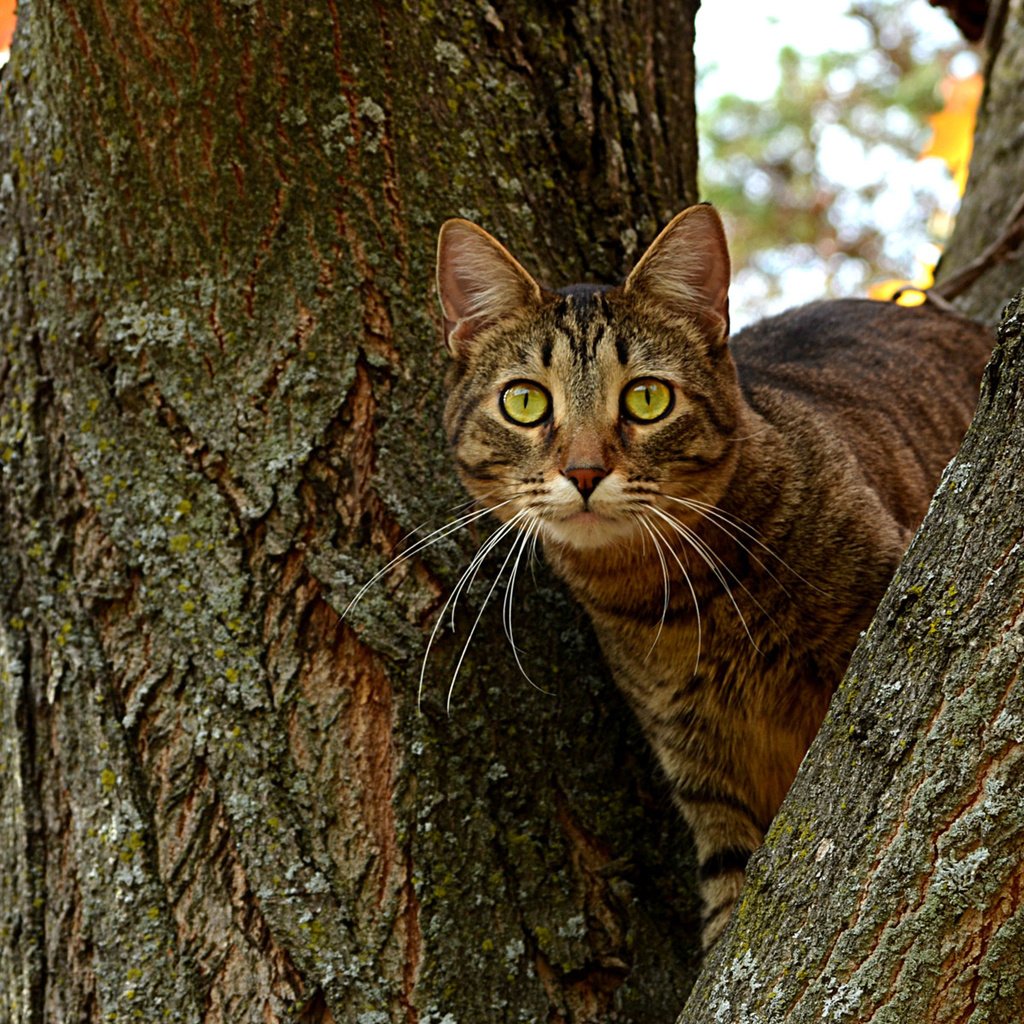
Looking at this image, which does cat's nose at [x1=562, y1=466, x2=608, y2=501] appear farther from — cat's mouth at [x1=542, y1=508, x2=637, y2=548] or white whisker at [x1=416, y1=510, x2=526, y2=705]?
white whisker at [x1=416, y1=510, x2=526, y2=705]

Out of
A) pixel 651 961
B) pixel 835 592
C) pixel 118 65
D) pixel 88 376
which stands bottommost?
pixel 651 961

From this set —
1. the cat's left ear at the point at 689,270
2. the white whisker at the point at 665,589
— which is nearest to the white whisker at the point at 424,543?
the white whisker at the point at 665,589

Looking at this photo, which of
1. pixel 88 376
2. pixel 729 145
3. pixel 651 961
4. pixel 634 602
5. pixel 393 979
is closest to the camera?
pixel 393 979

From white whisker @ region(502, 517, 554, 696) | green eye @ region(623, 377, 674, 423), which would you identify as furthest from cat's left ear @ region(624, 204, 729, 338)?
white whisker @ region(502, 517, 554, 696)

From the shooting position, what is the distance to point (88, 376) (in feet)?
8.00

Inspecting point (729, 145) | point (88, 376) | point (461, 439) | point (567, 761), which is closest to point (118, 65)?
point (88, 376)

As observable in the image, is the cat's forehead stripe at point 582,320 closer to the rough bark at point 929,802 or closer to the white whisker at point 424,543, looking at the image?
the white whisker at point 424,543

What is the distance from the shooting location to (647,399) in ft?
8.26

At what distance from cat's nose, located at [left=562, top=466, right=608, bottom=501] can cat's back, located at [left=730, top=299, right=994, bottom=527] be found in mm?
596

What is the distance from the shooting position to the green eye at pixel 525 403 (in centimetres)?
255

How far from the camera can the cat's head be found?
A: 2.41 meters

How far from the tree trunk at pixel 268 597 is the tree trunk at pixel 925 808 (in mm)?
646

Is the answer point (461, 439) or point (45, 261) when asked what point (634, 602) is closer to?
point (461, 439)

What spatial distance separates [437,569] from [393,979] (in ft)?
2.49
